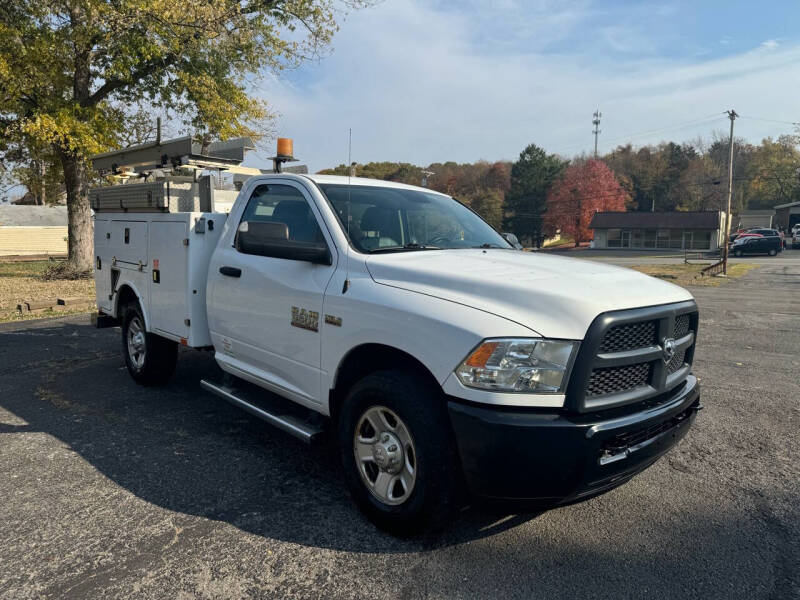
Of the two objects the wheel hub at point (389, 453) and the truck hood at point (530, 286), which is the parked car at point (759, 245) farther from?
the wheel hub at point (389, 453)

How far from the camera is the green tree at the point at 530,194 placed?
6919 cm

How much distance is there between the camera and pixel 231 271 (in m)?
4.29

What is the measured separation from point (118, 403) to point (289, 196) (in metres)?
2.74

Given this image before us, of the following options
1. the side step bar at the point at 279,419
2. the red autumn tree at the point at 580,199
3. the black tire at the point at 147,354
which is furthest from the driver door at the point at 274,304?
the red autumn tree at the point at 580,199

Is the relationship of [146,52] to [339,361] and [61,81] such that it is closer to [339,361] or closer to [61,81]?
[61,81]

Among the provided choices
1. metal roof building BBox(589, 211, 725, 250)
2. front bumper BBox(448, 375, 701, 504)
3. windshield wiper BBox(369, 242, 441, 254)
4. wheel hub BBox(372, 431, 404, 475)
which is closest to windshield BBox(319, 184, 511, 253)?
windshield wiper BBox(369, 242, 441, 254)

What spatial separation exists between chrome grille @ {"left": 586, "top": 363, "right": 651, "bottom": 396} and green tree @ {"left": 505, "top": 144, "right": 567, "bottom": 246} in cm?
6767

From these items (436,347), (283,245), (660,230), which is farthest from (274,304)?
(660,230)

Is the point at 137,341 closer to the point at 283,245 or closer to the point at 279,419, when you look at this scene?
the point at 279,419

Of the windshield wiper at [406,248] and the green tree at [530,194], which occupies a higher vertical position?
the green tree at [530,194]

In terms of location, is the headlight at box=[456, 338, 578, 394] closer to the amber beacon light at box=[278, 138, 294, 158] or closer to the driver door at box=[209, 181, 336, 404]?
the driver door at box=[209, 181, 336, 404]

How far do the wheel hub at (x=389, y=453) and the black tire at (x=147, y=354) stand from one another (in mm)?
3224

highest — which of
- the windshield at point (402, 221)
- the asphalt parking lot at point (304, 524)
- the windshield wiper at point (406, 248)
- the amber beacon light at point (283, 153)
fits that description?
the amber beacon light at point (283, 153)

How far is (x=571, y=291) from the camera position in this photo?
280 cm
